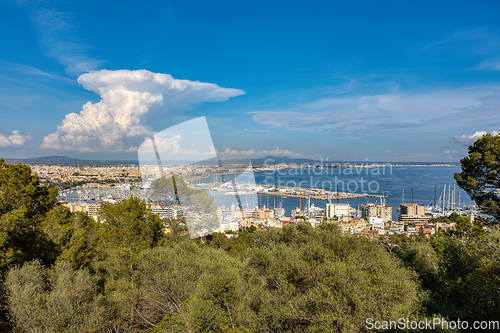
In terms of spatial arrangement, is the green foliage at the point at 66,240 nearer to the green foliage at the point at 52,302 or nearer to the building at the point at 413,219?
the green foliage at the point at 52,302

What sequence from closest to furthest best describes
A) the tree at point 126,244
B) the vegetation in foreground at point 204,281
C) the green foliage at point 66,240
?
the vegetation in foreground at point 204,281 → the tree at point 126,244 → the green foliage at point 66,240

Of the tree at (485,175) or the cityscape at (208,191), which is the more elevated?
the tree at (485,175)

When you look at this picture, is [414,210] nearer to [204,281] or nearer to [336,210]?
[336,210]

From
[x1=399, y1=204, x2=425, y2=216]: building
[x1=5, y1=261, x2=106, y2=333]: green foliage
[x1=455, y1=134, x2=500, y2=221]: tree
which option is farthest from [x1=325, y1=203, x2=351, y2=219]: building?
[x1=5, y1=261, x2=106, y2=333]: green foliage

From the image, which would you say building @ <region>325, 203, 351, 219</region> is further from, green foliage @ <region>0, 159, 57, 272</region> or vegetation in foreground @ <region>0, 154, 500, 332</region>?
green foliage @ <region>0, 159, 57, 272</region>

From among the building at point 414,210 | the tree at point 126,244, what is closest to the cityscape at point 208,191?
the building at point 414,210

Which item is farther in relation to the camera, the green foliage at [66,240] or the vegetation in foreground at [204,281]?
the green foliage at [66,240]
